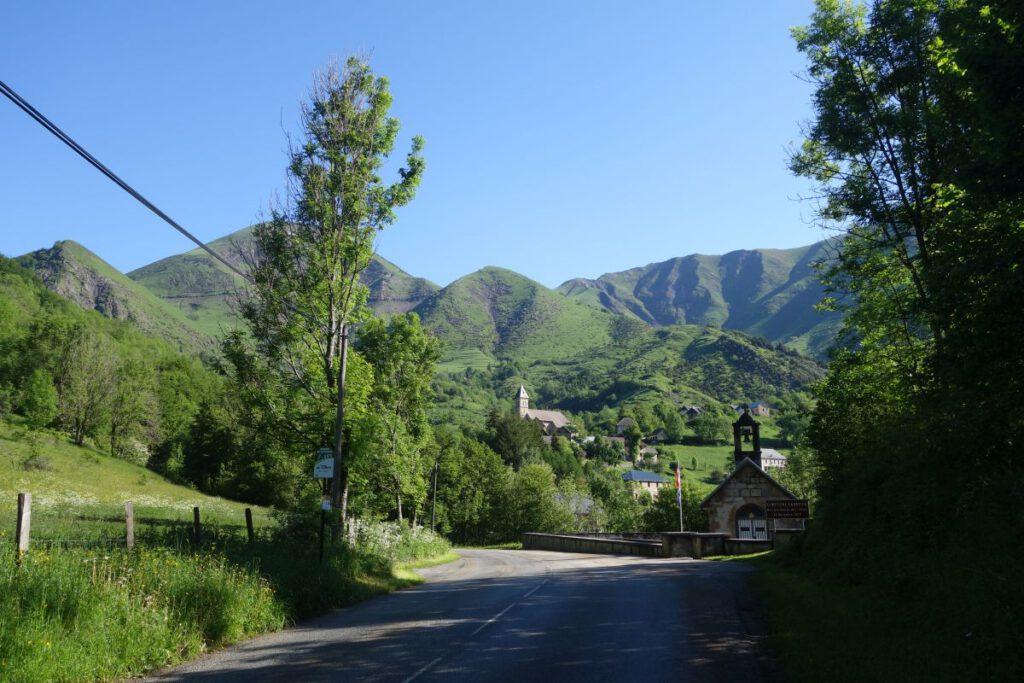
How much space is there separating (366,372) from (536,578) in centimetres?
938

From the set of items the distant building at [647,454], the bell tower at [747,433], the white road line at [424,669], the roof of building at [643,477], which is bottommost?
the white road line at [424,669]

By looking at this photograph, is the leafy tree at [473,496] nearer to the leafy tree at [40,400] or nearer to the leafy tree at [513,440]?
the leafy tree at [513,440]

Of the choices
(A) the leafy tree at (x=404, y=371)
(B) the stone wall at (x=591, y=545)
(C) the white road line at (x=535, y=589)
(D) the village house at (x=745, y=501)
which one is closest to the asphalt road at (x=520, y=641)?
(C) the white road line at (x=535, y=589)

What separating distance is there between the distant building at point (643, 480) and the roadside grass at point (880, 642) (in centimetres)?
12642

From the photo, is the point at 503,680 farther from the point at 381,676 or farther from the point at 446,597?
the point at 446,597

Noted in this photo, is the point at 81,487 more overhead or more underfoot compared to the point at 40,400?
more underfoot

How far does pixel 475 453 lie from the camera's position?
85500 mm

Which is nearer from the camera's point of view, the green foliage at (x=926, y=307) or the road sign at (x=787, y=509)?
the green foliage at (x=926, y=307)

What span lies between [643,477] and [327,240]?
131m

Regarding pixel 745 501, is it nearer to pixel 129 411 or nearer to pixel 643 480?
pixel 129 411

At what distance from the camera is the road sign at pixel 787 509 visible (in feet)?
115

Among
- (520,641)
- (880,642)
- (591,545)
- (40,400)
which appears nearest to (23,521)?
(520,641)

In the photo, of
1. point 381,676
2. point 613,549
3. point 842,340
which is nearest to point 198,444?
point 613,549

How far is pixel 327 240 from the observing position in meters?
22.7
